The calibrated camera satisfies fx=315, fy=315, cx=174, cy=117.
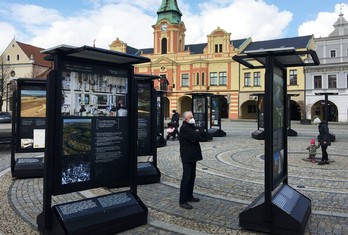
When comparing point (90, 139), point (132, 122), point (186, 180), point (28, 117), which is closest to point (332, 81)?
point (28, 117)

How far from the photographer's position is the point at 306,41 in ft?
152

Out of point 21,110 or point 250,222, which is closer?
point 250,222

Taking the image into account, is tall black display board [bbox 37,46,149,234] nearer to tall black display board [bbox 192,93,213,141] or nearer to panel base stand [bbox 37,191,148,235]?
panel base stand [bbox 37,191,148,235]

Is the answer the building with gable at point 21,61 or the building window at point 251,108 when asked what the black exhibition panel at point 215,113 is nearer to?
the building window at point 251,108

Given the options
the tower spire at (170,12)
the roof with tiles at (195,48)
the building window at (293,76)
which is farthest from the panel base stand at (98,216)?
the tower spire at (170,12)

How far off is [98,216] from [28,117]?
575 centimetres

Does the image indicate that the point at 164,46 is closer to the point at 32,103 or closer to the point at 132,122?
the point at 32,103

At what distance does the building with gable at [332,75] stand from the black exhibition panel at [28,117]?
38241 millimetres

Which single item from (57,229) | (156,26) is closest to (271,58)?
(57,229)

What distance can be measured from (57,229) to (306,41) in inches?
1909

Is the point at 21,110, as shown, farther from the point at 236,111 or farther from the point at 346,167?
the point at 236,111

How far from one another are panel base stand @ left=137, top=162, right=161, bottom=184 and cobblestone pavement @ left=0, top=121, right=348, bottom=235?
199 mm

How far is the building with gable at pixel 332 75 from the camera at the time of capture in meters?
41.2

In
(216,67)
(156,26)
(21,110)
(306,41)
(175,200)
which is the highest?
(156,26)
